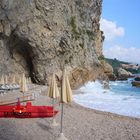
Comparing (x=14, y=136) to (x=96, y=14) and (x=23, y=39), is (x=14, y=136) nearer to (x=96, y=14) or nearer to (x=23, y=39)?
(x=23, y=39)

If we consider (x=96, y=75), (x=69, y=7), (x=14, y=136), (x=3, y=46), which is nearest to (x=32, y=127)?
(x=14, y=136)

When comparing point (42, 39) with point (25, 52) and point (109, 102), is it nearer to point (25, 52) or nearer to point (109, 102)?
point (25, 52)

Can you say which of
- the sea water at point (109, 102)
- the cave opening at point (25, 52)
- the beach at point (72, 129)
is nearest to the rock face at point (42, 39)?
the cave opening at point (25, 52)

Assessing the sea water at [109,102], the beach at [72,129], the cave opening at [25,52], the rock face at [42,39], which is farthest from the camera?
the cave opening at [25,52]

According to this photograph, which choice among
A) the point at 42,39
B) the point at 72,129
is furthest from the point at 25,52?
the point at 72,129

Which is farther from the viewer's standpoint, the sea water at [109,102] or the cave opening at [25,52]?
the cave opening at [25,52]

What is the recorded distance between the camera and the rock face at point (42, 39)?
1278 inches

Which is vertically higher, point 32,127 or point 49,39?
point 49,39

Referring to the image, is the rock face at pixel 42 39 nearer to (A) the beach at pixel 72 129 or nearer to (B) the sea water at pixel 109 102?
(B) the sea water at pixel 109 102

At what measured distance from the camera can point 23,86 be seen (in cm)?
1503

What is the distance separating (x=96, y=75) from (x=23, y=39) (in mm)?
17634

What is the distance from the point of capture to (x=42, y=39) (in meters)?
34.7

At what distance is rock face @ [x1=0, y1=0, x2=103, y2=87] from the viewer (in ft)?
107

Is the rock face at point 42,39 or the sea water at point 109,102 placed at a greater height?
the rock face at point 42,39
